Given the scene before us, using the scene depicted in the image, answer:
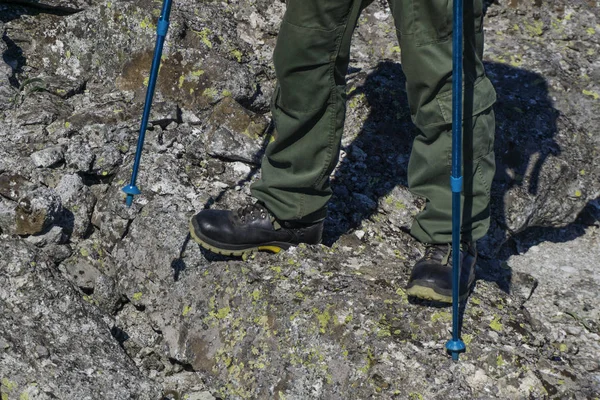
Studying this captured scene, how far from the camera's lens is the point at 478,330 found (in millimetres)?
3004

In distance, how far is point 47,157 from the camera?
366 centimetres

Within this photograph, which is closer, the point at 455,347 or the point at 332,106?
the point at 455,347

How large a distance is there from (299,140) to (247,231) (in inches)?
18.3

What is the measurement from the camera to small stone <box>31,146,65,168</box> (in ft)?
12.0

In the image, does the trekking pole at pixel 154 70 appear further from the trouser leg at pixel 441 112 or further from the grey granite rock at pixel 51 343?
the trouser leg at pixel 441 112

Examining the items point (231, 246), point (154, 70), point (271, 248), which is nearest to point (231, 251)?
point (231, 246)

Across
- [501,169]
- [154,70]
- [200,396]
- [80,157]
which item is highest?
[154,70]

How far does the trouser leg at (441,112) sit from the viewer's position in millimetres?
2742

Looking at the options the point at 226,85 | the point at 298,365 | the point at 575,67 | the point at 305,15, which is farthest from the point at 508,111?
the point at 298,365

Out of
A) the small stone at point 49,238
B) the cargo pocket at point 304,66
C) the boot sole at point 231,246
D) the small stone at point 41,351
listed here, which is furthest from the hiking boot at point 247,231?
the small stone at point 41,351

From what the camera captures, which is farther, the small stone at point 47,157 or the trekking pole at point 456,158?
the small stone at point 47,157

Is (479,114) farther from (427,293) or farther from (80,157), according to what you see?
(80,157)

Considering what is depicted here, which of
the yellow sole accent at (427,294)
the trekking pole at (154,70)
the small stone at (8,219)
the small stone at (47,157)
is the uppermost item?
the trekking pole at (154,70)

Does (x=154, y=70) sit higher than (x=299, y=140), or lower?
higher
